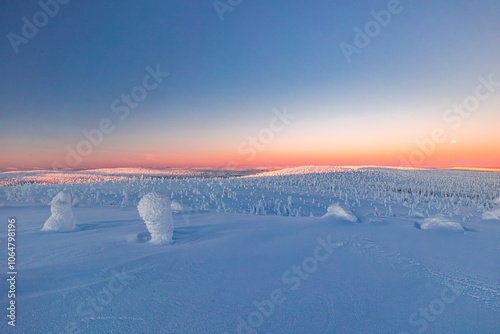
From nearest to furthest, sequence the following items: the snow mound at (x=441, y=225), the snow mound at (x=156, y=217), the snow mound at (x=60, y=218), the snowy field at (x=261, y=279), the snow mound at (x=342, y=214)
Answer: the snowy field at (x=261, y=279)
the snow mound at (x=156, y=217)
the snow mound at (x=441, y=225)
the snow mound at (x=60, y=218)
the snow mound at (x=342, y=214)

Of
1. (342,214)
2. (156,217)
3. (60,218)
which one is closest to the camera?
(156,217)

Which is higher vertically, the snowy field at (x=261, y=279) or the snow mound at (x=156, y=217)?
the snow mound at (x=156, y=217)

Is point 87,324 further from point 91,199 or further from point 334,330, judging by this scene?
point 91,199

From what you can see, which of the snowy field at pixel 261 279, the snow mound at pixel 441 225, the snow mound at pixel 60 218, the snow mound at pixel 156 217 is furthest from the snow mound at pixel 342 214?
the snow mound at pixel 60 218

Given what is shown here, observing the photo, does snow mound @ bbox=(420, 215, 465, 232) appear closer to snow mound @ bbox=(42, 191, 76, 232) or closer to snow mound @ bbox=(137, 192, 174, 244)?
snow mound @ bbox=(137, 192, 174, 244)

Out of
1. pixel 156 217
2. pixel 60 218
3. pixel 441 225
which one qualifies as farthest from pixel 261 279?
pixel 60 218

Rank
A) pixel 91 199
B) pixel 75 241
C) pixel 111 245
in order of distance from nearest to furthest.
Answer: pixel 111 245 → pixel 75 241 → pixel 91 199

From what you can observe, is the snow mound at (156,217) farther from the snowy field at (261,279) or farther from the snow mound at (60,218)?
the snow mound at (60,218)

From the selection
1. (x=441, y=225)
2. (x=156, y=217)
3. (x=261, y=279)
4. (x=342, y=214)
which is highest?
(x=156, y=217)

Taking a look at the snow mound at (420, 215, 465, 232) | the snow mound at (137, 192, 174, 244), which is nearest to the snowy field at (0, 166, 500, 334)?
the snow mound at (420, 215, 465, 232)

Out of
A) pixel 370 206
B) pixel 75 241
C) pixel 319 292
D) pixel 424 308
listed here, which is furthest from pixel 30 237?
pixel 370 206

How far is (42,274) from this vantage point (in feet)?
13.1

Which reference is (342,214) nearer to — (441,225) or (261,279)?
(441,225)

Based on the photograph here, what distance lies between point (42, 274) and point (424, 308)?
5.57 m
